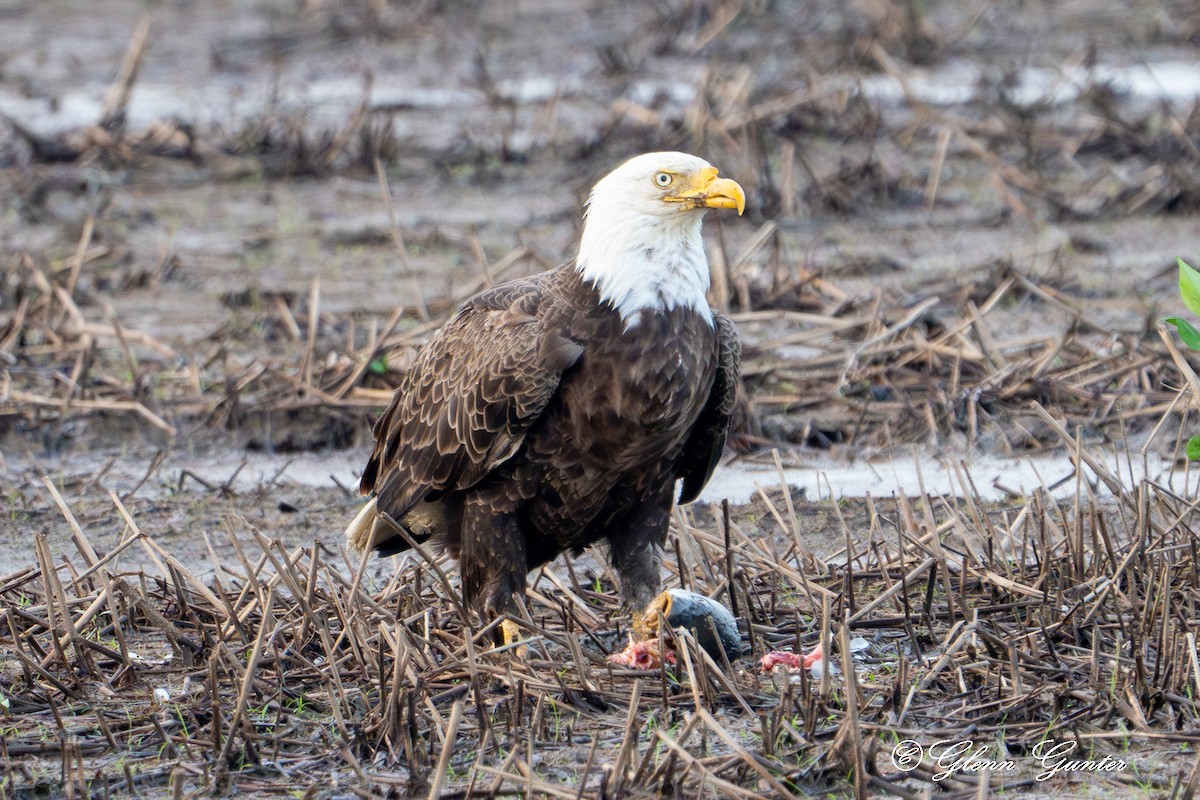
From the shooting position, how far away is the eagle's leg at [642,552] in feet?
14.4

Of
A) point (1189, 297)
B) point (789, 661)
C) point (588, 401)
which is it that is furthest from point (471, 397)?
point (1189, 297)

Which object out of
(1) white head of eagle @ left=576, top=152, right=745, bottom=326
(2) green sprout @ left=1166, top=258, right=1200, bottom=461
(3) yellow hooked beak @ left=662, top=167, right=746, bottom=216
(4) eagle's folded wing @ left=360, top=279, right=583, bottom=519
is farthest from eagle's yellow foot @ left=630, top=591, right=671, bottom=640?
(2) green sprout @ left=1166, top=258, right=1200, bottom=461

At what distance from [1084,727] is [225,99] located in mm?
9941

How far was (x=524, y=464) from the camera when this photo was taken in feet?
14.0

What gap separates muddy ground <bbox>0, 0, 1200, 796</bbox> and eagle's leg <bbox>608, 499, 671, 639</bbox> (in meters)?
0.44

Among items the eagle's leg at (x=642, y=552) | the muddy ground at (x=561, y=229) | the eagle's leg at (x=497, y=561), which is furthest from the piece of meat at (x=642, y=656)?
the muddy ground at (x=561, y=229)

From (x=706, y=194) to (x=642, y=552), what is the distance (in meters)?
1.00

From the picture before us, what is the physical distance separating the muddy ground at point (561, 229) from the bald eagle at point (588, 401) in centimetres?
43

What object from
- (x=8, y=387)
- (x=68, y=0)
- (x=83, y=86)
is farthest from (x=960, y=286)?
(x=68, y=0)

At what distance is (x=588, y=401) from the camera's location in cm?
409

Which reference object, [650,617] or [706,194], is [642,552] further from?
[706,194]

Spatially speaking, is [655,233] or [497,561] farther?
[497,561]

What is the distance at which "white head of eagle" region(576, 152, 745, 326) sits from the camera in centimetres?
405

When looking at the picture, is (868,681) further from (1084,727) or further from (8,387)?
(8,387)
